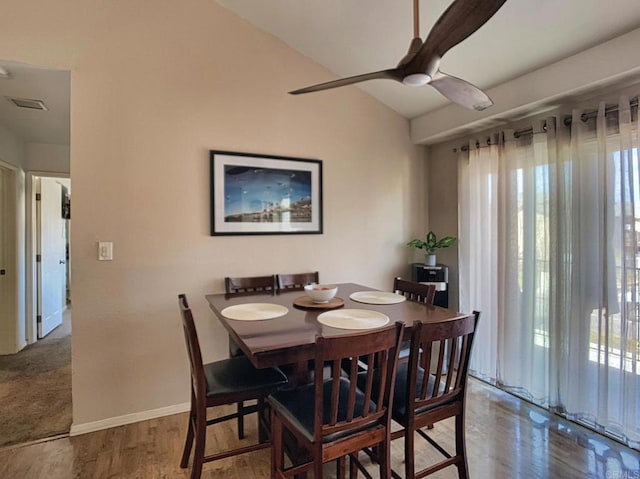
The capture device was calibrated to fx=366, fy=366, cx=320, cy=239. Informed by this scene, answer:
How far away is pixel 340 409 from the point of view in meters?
1.56

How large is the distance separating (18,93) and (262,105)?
5.98 feet

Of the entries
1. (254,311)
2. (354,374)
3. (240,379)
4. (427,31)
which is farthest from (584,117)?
(240,379)

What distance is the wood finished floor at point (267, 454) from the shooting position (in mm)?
1995

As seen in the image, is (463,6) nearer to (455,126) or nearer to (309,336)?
(309,336)

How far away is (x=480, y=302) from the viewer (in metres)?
3.16

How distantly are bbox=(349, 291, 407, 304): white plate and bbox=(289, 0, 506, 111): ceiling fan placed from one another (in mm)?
1235

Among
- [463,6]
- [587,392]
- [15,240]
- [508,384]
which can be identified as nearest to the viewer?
[463,6]

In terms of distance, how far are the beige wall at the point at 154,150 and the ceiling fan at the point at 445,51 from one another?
47.8 inches

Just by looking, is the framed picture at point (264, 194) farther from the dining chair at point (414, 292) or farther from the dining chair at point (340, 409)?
the dining chair at point (340, 409)

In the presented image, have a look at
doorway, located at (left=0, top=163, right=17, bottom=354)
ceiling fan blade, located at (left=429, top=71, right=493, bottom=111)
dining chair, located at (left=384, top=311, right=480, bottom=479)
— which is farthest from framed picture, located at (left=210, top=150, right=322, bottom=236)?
doorway, located at (left=0, top=163, right=17, bottom=354)

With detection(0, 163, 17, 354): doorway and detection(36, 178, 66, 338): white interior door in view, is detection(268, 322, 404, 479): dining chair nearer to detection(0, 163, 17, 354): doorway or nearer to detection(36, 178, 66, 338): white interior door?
detection(0, 163, 17, 354): doorway

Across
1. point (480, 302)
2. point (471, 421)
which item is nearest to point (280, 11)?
point (480, 302)

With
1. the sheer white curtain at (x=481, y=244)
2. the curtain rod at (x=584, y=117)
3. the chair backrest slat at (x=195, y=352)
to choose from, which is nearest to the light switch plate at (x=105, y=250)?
the chair backrest slat at (x=195, y=352)

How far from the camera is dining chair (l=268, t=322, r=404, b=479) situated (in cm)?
136
